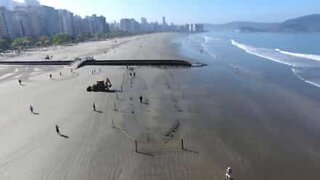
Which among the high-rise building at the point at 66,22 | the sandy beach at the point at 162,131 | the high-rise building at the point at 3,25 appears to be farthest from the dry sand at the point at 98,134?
the high-rise building at the point at 66,22

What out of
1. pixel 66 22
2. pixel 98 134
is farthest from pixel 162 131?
pixel 66 22

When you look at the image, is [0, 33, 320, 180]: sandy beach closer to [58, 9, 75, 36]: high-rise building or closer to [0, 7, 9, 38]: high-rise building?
[0, 7, 9, 38]: high-rise building

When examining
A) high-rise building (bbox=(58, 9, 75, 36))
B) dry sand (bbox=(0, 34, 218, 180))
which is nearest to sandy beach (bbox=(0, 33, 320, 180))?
dry sand (bbox=(0, 34, 218, 180))

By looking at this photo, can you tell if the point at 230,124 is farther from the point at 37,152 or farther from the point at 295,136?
the point at 37,152

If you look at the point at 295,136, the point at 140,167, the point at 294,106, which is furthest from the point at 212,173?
the point at 294,106

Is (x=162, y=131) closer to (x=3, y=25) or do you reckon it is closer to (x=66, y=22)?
(x=3, y=25)

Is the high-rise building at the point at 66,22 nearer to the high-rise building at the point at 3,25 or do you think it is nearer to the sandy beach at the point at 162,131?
the high-rise building at the point at 3,25
